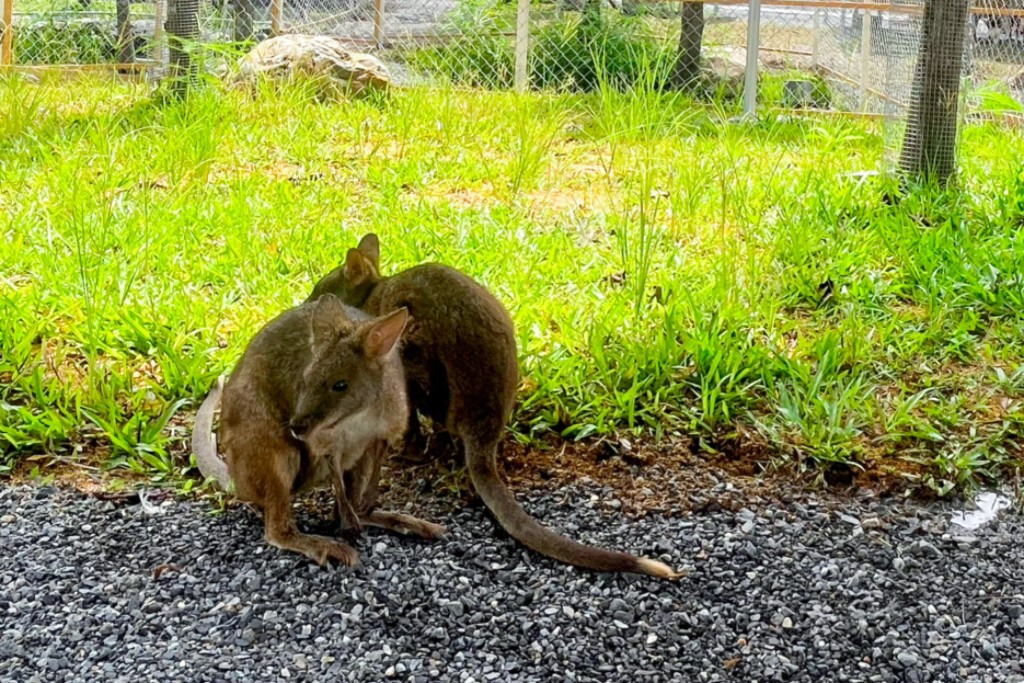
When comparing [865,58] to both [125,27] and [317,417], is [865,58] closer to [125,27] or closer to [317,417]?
[125,27]

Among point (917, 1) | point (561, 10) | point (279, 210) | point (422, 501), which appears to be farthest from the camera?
point (561, 10)

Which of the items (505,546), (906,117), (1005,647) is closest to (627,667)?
(505,546)

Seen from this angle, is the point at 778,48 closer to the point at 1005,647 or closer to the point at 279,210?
the point at 279,210

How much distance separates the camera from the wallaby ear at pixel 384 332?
127 inches

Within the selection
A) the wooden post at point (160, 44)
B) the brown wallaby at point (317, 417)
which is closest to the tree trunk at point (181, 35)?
the wooden post at point (160, 44)

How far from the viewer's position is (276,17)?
36.5 ft

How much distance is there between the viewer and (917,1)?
6.57 m

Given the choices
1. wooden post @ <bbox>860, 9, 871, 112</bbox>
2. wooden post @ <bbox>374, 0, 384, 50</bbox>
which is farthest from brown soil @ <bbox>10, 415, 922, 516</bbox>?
wooden post @ <bbox>374, 0, 384, 50</bbox>

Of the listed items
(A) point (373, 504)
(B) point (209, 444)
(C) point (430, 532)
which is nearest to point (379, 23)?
(B) point (209, 444)

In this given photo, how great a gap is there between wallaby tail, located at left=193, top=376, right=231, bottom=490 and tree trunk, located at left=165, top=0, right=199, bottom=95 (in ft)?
15.4

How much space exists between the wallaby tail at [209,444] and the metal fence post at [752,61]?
670 cm

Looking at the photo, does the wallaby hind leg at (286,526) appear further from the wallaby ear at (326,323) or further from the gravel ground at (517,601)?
the wallaby ear at (326,323)

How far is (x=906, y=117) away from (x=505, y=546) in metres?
4.21

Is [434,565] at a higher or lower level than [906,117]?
lower
